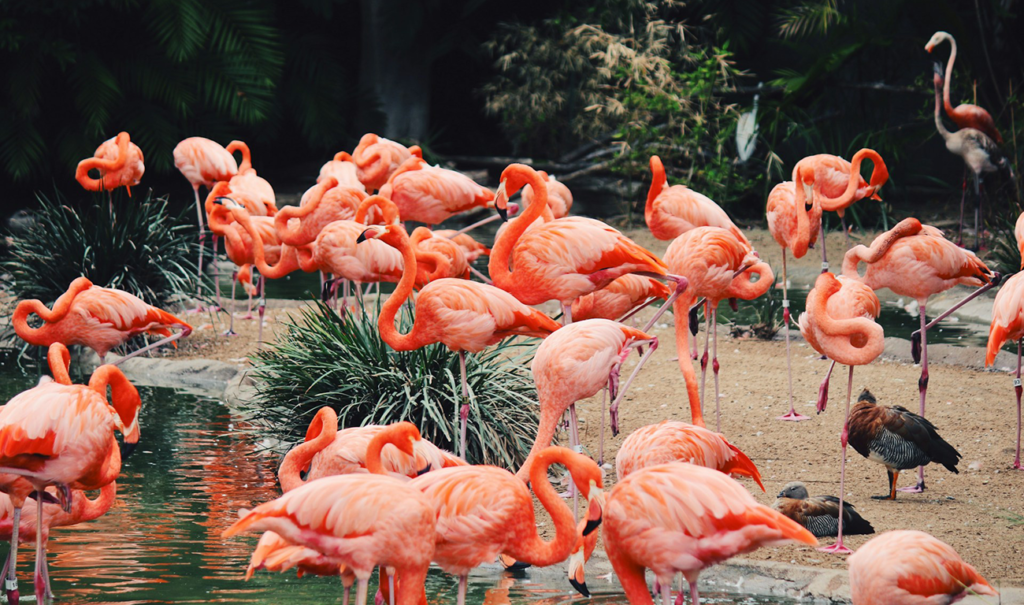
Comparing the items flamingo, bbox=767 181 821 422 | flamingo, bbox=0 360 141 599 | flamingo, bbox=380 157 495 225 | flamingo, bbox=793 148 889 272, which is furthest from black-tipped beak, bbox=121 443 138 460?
flamingo, bbox=793 148 889 272

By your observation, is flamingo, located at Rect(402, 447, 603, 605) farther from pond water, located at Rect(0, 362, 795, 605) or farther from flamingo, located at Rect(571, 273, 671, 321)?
flamingo, located at Rect(571, 273, 671, 321)

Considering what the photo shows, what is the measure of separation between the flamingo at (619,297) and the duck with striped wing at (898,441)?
3.96ft

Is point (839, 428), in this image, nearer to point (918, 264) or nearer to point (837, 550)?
point (918, 264)

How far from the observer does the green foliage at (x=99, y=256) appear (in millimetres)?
7758

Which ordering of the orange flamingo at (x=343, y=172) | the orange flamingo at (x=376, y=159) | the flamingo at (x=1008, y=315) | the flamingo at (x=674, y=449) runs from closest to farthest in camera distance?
the flamingo at (x=674, y=449), the flamingo at (x=1008, y=315), the orange flamingo at (x=376, y=159), the orange flamingo at (x=343, y=172)

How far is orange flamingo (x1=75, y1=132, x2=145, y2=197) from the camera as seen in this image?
352 inches

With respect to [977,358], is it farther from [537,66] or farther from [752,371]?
[537,66]

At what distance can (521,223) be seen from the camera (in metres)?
5.07

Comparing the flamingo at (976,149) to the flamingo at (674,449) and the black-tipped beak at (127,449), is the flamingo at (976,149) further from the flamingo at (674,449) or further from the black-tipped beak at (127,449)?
the black-tipped beak at (127,449)

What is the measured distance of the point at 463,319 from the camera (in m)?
4.45

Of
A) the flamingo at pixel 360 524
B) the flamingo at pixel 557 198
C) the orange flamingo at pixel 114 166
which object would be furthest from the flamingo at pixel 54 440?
the orange flamingo at pixel 114 166

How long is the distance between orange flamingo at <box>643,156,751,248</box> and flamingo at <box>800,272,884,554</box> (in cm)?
144

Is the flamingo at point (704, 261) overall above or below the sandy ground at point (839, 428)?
above

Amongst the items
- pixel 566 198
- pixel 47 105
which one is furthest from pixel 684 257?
pixel 47 105
